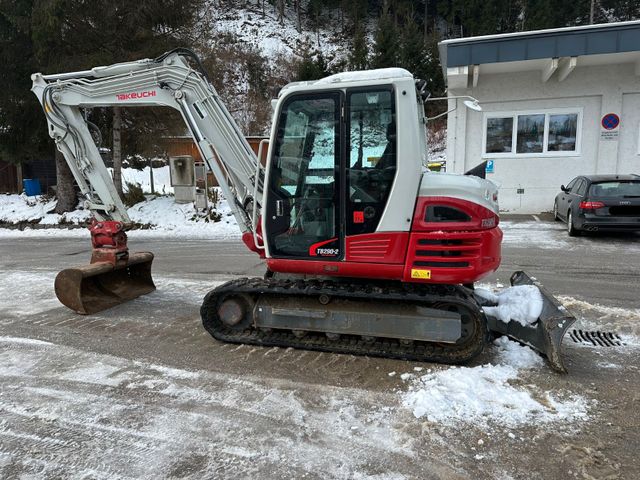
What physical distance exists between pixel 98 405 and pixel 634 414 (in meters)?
3.97

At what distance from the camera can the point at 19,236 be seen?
1364cm

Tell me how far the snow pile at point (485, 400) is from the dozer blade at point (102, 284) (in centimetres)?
413

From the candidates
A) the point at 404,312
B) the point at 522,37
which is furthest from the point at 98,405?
the point at 522,37

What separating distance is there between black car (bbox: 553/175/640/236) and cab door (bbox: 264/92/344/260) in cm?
815

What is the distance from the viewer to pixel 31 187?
19016 millimetres

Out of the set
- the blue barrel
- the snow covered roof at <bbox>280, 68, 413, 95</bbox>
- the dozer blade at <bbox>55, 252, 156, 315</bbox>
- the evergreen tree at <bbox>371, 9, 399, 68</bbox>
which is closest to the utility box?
the blue barrel

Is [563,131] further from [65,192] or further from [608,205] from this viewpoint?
[65,192]

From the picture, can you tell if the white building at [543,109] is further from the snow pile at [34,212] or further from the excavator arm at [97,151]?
the snow pile at [34,212]

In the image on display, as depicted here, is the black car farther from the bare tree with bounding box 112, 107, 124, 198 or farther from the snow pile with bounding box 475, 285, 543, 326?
the bare tree with bounding box 112, 107, 124, 198

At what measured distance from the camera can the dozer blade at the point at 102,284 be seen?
5.64 metres

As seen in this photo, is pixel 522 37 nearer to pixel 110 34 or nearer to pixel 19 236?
pixel 110 34

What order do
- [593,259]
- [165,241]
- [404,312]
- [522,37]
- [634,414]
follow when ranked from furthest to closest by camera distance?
[522,37], [165,241], [593,259], [404,312], [634,414]

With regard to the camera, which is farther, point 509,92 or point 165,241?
point 509,92

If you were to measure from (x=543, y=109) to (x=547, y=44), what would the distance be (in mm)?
2015
